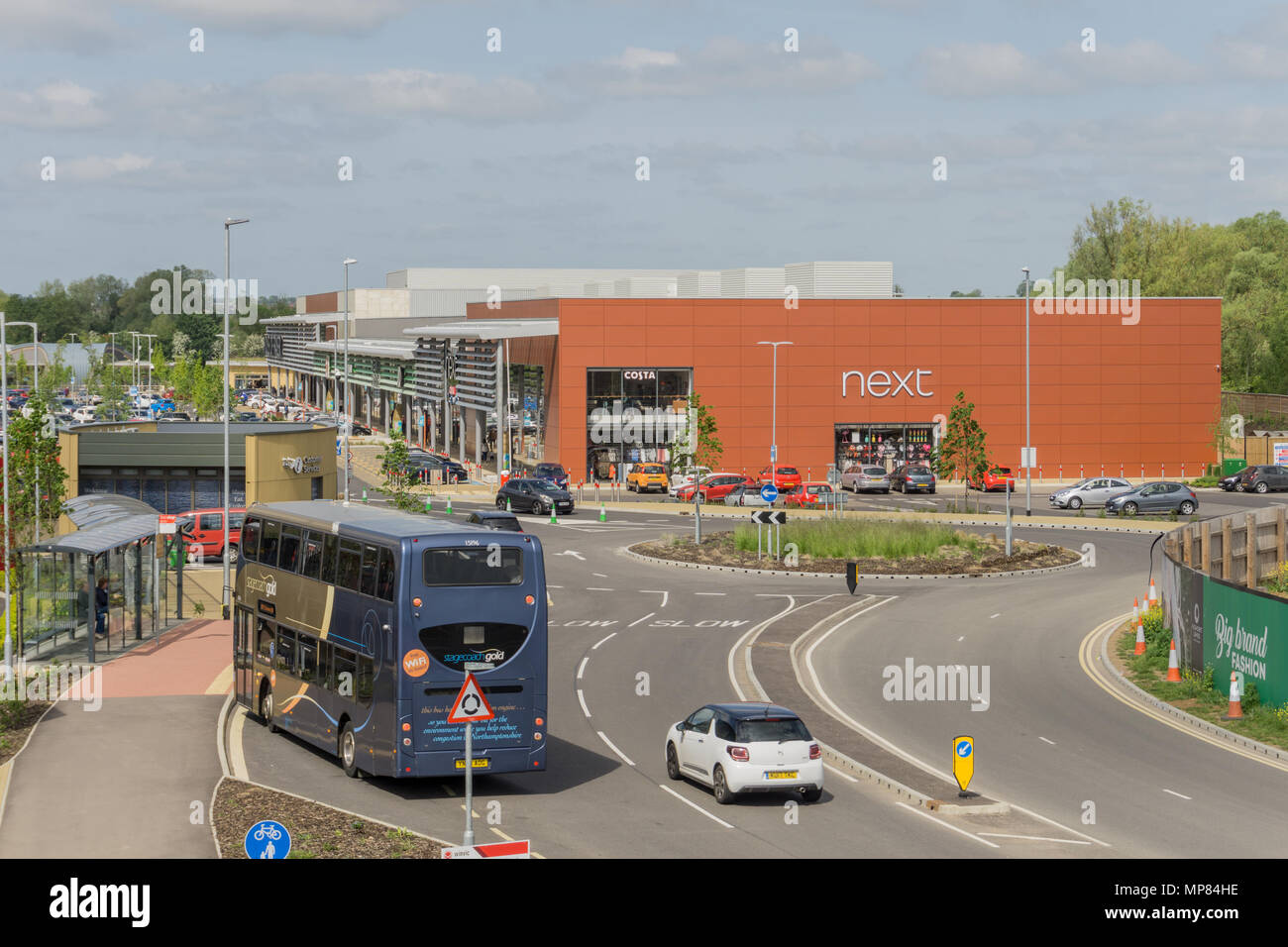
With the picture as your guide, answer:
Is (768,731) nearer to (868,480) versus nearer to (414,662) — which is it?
(414,662)

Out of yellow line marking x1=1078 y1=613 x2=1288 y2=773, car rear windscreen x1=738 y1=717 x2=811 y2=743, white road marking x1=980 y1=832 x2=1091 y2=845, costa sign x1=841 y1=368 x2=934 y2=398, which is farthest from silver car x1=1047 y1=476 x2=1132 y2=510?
Answer: white road marking x1=980 y1=832 x2=1091 y2=845

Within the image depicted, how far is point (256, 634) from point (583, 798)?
26.8 ft

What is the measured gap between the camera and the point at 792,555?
48500mm

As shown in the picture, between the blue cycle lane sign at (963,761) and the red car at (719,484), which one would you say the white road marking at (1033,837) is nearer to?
the blue cycle lane sign at (963,761)

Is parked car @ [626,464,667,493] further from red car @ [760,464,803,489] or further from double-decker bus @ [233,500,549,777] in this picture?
double-decker bus @ [233,500,549,777]

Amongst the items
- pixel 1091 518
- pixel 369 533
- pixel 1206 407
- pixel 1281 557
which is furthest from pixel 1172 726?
pixel 1206 407

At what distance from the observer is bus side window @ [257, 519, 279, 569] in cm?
2517

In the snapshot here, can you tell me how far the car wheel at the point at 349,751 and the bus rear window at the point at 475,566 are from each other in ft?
10.9

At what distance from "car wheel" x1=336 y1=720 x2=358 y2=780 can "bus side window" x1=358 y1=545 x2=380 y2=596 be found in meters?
2.26

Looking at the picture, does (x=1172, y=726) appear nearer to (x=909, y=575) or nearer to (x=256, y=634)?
(x=256, y=634)

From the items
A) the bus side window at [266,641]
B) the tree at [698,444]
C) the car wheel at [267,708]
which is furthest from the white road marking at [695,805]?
the tree at [698,444]

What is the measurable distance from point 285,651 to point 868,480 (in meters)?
54.6

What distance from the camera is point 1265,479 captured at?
75250 millimetres

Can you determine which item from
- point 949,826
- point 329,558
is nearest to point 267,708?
point 329,558
